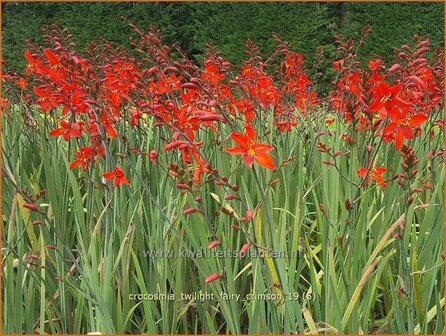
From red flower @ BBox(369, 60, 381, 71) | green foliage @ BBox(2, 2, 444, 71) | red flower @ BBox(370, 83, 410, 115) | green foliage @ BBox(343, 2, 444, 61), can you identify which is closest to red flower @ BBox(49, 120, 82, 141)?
red flower @ BBox(370, 83, 410, 115)

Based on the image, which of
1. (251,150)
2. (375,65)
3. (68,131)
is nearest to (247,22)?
(375,65)

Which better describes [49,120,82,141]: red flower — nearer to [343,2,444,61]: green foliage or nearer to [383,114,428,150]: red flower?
[383,114,428,150]: red flower

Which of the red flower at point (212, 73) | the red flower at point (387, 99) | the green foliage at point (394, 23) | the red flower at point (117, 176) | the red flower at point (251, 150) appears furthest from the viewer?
the green foliage at point (394, 23)

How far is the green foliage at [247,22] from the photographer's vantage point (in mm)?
9859

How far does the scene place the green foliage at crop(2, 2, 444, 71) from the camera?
986 centimetres

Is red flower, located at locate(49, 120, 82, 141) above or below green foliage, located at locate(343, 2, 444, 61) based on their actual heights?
below

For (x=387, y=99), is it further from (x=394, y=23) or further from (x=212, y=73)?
(x=394, y=23)

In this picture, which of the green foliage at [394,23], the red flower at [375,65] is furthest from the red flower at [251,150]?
the green foliage at [394,23]

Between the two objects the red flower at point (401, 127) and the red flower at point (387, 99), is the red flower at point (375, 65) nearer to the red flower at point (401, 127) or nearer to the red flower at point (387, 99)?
the red flower at point (401, 127)

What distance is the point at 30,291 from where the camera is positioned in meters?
2.00

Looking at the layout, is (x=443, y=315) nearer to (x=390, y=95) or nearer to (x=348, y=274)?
(x=348, y=274)

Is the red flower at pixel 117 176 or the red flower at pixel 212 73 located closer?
the red flower at pixel 117 176

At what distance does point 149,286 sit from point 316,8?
8.50 m

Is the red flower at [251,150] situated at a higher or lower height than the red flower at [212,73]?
lower
